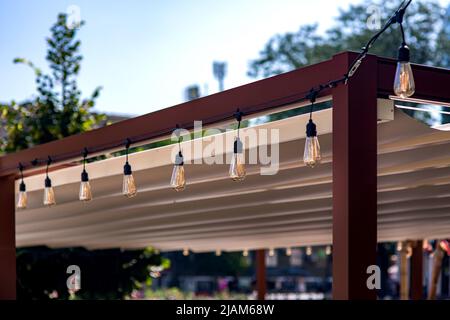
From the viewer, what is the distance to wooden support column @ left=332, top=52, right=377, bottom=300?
16.9ft

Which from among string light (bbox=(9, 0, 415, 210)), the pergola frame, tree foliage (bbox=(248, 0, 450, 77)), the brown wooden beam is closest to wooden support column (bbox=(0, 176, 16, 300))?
the brown wooden beam

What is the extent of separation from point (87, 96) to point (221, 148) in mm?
8290

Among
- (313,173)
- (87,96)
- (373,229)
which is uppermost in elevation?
(87,96)

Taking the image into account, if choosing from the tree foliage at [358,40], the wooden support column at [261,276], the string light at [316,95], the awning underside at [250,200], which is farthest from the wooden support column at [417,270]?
the tree foliage at [358,40]

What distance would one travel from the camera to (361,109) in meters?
5.29

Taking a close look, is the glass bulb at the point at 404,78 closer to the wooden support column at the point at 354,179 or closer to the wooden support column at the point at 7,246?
the wooden support column at the point at 354,179

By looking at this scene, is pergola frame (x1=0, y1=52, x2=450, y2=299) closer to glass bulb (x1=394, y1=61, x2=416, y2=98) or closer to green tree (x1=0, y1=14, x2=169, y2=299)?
glass bulb (x1=394, y1=61, x2=416, y2=98)

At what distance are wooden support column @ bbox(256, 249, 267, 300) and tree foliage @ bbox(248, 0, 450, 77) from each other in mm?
15796

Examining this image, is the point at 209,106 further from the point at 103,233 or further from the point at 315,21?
the point at 315,21

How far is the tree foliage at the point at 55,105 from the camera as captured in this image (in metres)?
14.4

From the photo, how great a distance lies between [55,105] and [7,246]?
5.78 metres

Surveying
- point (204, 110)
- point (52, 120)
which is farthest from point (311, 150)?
point (52, 120)

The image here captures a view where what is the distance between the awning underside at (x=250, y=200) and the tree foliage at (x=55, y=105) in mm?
1717
